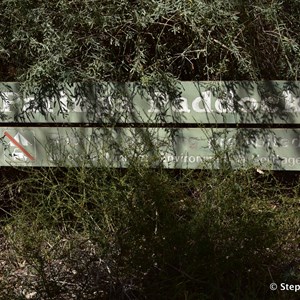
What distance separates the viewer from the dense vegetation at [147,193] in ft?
10.0

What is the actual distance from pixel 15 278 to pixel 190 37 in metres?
1.93

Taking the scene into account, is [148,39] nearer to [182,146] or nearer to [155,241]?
[182,146]

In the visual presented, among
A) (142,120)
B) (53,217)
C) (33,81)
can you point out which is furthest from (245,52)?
(53,217)

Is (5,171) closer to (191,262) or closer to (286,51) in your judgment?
(191,262)

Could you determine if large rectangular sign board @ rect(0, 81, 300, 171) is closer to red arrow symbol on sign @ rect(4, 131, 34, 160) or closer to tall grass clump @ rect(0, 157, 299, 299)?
red arrow symbol on sign @ rect(4, 131, 34, 160)

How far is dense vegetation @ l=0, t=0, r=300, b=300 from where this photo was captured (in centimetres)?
305

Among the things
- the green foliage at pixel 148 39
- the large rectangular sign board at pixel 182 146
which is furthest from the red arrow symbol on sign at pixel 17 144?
the green foliage at pixel 148 39

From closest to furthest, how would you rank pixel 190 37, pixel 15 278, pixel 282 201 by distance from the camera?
pixel 15 278 < pixel 282 201 < pixel 190 37

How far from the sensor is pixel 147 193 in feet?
10.2

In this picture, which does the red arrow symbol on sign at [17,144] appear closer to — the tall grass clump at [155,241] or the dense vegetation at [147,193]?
the dense vegetation at [147,193]

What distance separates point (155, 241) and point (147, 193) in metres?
0.27

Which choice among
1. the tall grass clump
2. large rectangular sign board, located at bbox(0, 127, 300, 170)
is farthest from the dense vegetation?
large rectangular sign board, located at bbox(0, 127, 300, 170)

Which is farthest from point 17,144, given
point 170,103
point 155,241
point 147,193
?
point 155,241

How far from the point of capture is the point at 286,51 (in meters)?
3.65
